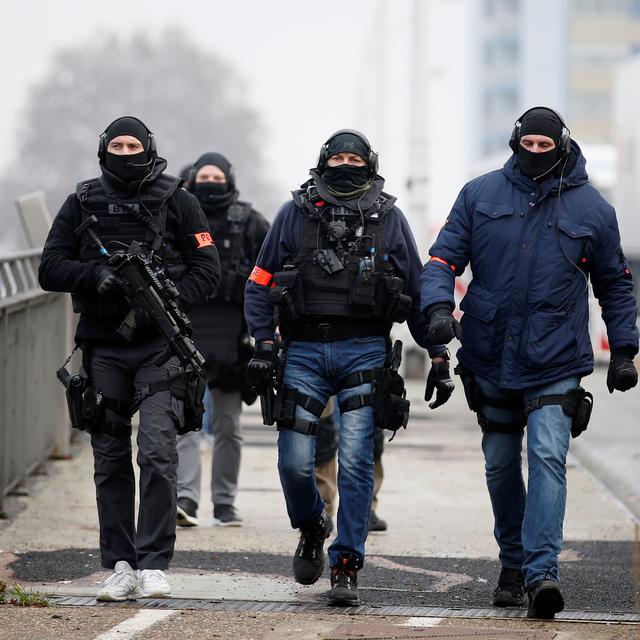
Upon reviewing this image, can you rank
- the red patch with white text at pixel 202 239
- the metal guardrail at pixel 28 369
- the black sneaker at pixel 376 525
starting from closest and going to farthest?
1. the red patch with white text at pixel 202 239
2. the black sneaker at pixel 376 525
3. the metal guardrail at pixel 28 369

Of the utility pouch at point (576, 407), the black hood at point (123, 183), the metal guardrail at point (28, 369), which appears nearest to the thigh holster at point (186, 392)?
the black hood at point (123, 183)

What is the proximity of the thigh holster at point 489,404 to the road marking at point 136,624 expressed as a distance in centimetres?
147

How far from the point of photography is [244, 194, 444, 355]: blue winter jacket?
6.97 metres

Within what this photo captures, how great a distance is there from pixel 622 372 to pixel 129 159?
2.10m

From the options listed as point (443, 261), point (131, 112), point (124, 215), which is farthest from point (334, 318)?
point (131, 112)

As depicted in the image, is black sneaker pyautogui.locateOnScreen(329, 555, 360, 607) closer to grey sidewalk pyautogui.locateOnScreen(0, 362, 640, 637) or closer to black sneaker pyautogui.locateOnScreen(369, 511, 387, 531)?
grey sidewalk pyautogui.locateOnScreen(0, 362, 640, 637)

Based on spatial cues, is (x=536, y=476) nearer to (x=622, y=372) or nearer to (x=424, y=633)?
(x=622, y=372)

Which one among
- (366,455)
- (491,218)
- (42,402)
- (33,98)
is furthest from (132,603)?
(33,98)

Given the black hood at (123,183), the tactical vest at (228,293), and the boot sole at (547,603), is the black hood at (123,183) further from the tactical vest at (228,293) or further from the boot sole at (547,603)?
the boot sole at (547,603)

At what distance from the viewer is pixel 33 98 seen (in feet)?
316

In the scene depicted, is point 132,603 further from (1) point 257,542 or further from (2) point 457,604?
(1) point 257,542

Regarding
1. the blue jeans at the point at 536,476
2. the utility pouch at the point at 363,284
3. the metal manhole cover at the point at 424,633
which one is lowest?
the metal manhole cover at the point at 424,633

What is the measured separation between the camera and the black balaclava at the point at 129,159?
6762mm

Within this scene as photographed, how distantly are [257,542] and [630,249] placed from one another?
20.5 metres
